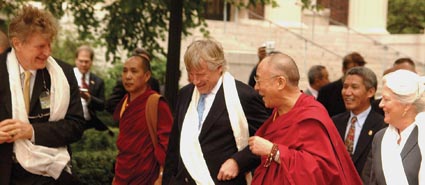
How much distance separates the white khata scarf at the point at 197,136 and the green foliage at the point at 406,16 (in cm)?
2655

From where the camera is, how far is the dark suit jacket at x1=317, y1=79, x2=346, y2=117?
9508 mm

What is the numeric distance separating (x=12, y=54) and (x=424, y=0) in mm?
26796

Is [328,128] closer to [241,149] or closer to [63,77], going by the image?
[241,149]

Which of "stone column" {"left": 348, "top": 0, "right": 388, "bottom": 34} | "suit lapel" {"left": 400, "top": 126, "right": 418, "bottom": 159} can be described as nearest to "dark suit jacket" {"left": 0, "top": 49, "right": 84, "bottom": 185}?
"suit lapel" {"left": 400, "top": 126, "right": 418, "bottom": 159}

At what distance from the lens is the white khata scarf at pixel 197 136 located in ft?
19.7

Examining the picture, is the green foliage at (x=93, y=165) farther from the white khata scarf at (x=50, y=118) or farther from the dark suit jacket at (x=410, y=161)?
the dark suit jacket at (x=410, y=161)

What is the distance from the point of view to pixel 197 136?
6.09m

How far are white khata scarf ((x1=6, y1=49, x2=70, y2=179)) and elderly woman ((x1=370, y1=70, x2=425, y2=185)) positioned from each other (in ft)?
6.98

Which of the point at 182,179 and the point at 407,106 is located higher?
the point at 407,106

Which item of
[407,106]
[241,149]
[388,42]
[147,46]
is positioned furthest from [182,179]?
[388,42]

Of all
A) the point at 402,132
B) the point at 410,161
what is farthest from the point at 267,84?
the point at 410,161

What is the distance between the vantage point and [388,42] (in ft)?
96.2

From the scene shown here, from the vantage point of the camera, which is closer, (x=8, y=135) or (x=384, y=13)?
(x=8, y=135)

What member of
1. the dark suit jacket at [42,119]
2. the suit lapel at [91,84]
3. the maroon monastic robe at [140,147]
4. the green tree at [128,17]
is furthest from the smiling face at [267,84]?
the suit lapel at [91,84]
